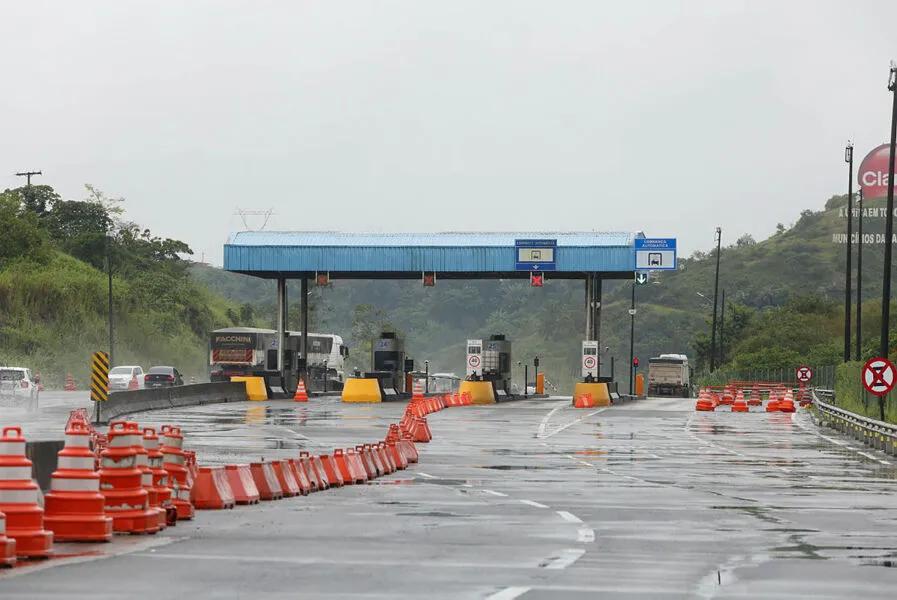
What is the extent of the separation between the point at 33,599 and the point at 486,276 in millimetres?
65058

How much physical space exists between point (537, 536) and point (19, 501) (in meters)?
5.14

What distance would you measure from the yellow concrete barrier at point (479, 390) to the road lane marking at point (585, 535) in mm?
50964

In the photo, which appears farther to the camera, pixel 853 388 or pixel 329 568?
pixel 853 388

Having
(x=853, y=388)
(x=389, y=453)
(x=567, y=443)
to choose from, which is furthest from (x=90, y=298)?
(x=389, y=453)

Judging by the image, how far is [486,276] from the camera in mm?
74875

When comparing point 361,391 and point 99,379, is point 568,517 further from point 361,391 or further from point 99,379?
point 361,391

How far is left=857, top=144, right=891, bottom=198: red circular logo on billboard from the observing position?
13750 centimetres

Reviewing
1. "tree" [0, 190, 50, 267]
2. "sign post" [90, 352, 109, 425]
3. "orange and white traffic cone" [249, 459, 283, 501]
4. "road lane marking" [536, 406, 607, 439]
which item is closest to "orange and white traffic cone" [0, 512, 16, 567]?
"orange and white traffic cone" [249, 459, 283, 501]

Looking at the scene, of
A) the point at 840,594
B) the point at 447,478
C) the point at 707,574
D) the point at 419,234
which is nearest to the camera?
the point at 840,594

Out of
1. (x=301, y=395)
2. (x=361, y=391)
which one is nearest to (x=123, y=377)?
(x=301, y=395)

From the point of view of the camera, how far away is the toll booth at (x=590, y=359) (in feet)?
228

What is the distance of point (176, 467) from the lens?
56.0 feet

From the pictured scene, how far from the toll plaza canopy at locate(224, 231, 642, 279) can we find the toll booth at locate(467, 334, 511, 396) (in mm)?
4099

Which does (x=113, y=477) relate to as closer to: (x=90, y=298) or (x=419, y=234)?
(x=419, y=234)
